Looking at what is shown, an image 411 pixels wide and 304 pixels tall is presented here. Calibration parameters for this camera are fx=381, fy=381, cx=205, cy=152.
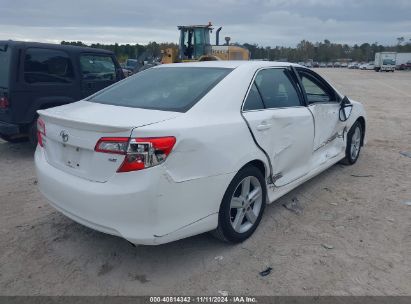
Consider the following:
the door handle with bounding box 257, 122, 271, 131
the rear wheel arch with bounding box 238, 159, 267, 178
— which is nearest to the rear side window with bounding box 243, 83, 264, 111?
the door handle with bounding box 257, 122, 271, 131

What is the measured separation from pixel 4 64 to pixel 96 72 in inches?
70.5

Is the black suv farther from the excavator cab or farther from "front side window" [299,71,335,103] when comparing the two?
the excavator cab

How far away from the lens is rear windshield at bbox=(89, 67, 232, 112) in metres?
3.21

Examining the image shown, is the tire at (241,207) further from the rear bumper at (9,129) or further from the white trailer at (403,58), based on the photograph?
the white trailer at (403,58)

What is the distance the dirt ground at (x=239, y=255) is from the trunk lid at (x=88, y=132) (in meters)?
0.81

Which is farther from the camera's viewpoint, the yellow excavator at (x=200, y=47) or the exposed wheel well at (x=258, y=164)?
the yellow excavator at (x=200, y=47)

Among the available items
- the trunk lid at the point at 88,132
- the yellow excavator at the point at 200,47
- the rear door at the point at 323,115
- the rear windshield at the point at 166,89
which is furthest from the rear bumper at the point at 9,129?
the yellow excavator at the point at 200,47

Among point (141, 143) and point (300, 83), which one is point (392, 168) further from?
point (141, 143)

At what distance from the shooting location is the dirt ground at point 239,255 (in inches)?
114

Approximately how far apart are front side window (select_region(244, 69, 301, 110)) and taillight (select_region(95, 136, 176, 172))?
1093 millimetres

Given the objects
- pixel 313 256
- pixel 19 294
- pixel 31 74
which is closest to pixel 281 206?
pixel 313 256

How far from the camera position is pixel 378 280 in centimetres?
296

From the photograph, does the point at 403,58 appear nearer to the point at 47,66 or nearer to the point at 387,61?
the point at 387,61

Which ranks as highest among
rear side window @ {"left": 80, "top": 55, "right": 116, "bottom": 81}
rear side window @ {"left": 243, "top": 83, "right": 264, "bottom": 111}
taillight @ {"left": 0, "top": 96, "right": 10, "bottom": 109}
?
rear side window @ {"left": 80, "top": 55, "right": 116, "bottom": 81}
